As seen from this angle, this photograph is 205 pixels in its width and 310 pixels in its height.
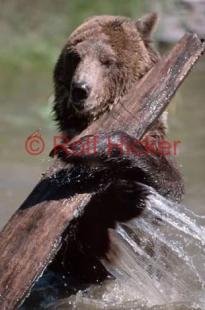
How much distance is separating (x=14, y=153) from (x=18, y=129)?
71cm

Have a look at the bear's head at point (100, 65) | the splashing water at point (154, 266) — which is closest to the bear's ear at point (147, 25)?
the bear's head at point (100, 65)

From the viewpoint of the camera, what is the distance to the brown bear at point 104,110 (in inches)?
189

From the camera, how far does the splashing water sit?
4992 millimetres

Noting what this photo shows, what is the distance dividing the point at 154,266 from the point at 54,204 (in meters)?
1.31

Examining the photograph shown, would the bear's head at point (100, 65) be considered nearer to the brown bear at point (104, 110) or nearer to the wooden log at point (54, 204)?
the brown bear at point (104, 110)

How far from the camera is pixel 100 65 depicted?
527 cm

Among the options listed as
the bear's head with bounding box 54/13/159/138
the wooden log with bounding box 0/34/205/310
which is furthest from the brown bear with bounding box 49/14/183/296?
the wooden log with bounding box 0/34/205/310

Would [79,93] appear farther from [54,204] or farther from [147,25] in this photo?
[54,204]

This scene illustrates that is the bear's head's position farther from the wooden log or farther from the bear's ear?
the wooden log

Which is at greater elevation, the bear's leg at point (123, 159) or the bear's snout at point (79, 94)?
the bear's snout at point (79, 94)

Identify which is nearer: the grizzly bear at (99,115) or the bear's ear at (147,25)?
the grizzly bear at (99,115)

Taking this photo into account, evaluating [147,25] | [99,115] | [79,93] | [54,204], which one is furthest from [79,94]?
[54,204]

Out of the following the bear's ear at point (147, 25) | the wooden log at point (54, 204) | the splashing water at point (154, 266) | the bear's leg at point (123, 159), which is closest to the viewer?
the wooden log at point (54, 204)

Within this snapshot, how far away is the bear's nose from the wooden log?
416 mm
